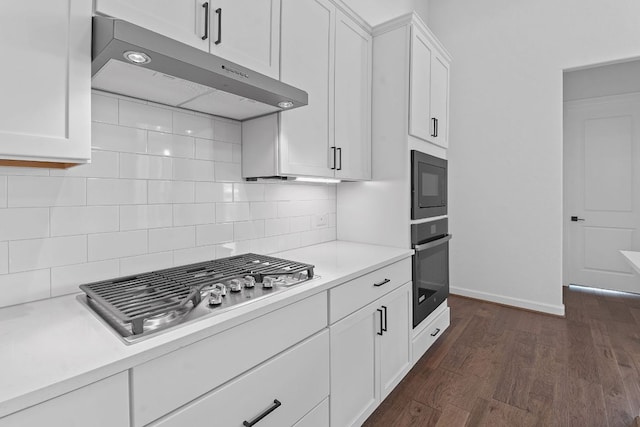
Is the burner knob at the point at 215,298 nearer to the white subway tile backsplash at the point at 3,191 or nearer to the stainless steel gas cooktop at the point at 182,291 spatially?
the stainless steel gas cooktop at the point at 182,291

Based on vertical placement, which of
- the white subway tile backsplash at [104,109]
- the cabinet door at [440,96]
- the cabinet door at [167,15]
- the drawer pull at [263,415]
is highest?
the cabinet door at [440,96]

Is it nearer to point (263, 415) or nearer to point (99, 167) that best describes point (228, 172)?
point (99, 167)

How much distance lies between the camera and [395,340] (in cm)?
201

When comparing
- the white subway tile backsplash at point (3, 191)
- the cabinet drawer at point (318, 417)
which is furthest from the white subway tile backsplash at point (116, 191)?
the cabinet drawer at point (318, 417)

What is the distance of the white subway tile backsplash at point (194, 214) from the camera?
5.13 ft

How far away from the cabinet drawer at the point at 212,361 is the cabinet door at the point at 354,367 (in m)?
0.28

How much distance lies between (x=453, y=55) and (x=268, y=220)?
3364mm

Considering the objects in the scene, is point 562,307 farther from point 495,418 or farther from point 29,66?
point 29,66

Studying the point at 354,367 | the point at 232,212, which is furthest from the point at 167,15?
the point at 354,367

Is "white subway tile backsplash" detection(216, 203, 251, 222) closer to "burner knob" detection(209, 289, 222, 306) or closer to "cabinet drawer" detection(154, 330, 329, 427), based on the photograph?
A: "burner knob" detection(209, 289, 222, 306)

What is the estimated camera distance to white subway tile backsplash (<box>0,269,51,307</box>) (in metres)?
1.09

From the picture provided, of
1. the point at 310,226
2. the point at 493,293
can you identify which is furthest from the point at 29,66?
the point at 493,293

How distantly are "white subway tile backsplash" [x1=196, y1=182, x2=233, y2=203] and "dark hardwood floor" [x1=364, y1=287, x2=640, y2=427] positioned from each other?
1487 millimetres

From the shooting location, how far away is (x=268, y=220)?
201 centimetres
